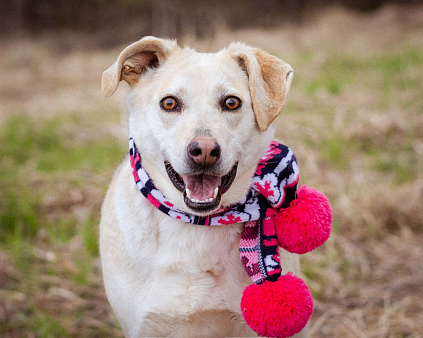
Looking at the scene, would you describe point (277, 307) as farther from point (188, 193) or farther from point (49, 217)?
point (49, 217)

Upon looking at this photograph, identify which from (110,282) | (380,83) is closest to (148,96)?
(110,282)

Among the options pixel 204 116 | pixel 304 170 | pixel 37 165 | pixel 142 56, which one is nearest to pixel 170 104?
pixel 204 116

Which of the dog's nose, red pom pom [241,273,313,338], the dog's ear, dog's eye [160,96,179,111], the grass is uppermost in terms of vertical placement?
the dog's ear

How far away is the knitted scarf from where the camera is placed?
6.14 ft

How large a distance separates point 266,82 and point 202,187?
0.60 metres

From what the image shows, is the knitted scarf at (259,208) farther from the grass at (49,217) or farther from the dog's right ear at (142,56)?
the grass at (49,217)

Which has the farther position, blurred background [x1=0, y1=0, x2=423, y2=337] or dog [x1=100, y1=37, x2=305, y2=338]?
blurred background [x1=0, y1=0, x2=423, y2=337]

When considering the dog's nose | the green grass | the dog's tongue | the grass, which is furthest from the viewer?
the green grass

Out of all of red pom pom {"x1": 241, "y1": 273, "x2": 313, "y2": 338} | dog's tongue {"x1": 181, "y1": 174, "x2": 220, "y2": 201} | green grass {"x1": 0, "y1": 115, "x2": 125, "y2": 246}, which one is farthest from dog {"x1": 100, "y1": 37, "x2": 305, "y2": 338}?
green grass {"x1": 0, "y1": 115, "x2": 125, "y2": 246}

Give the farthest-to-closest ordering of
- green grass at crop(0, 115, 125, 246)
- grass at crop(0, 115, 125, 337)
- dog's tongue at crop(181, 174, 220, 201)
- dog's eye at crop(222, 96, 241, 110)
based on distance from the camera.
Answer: green grass at crop(0, 115, 125, 246), grass at crop(0, 115, 125, 337), dog's eye at crop(222, 96, 241, 110), dog's tongue at crop(181, 174, 220, 201)

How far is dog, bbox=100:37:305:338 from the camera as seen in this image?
187cm

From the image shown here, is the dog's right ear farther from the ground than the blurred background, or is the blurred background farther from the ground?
the dog's right ear

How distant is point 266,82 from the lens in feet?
6.54

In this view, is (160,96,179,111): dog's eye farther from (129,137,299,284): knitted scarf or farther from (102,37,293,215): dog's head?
(129,137,299,284): knitted scarf
